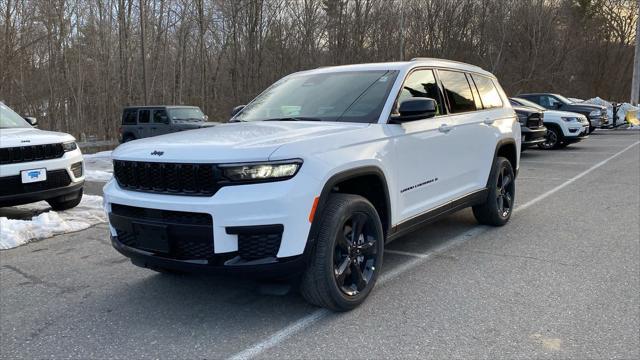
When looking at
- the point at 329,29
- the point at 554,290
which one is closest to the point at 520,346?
the point at 554,290

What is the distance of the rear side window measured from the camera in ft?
60.5

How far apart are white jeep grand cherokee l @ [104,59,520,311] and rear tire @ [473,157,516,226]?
758mm

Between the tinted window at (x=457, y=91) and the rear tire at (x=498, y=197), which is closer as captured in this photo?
the tinted window at (x=457, y=91)

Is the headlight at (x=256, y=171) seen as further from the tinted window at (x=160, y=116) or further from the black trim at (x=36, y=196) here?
the tinted window at (x=160, y=116)

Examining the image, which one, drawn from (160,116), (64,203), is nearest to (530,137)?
(64,203)

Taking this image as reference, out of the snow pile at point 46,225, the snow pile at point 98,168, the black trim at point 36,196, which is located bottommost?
the snow pile at point 98,168

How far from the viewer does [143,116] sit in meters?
18.1

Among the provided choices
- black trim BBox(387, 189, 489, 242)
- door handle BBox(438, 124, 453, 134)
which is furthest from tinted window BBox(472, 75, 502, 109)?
door handle BBox(438, 124, 453, 134)

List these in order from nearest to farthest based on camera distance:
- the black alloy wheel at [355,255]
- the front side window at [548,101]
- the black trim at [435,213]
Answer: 1. the black alloy wheel at [355,255]
2. the black trim at [435,213]
3. the front side window at [548,101]

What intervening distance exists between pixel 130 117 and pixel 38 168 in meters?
12.9

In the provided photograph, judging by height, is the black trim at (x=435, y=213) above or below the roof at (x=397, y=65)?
below

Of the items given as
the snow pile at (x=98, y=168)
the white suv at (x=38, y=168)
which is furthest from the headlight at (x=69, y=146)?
the snow pile at (x=98, y=168)

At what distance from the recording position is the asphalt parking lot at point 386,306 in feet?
10.2

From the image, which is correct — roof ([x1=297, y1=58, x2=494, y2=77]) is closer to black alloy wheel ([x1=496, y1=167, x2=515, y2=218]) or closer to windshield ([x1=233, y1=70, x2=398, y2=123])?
windshield ([x1=233, y1=70, x2=398, y2=123])
